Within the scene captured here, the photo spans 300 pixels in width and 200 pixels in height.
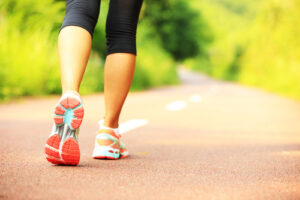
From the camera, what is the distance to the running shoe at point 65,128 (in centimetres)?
200

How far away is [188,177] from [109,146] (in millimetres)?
618

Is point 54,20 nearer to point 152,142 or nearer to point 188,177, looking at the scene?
point 152,142

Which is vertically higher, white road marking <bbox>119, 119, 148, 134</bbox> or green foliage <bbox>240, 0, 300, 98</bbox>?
green foliage <bbox>240, 0, 300, 98</bbox>

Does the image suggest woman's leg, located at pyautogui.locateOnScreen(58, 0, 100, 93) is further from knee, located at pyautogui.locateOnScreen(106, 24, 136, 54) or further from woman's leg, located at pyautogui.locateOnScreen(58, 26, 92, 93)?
knee, located at pyautogui.locateOnScreen(106, 24, 136, 54)

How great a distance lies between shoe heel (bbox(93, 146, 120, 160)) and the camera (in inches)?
97.1

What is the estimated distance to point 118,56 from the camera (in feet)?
8.52

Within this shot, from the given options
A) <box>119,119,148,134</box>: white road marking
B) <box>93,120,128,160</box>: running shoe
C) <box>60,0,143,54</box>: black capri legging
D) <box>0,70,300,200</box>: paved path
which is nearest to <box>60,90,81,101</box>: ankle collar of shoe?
<box>0,70,300,200</box>: paved path

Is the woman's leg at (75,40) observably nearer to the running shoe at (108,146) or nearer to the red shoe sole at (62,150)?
the red shoe sole at (62,150)

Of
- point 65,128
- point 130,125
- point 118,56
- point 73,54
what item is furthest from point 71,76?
point 130,125

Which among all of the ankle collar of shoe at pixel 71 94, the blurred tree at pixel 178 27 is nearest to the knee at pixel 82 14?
the ankle collar of shoe at pixel 71 94

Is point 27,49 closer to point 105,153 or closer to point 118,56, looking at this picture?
point 118,56

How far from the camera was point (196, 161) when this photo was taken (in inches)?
98.8

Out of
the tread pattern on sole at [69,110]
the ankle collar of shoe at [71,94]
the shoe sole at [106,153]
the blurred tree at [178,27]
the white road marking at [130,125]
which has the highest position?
the blurred tree at [178,27]

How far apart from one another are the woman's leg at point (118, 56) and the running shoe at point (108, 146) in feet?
0.15
